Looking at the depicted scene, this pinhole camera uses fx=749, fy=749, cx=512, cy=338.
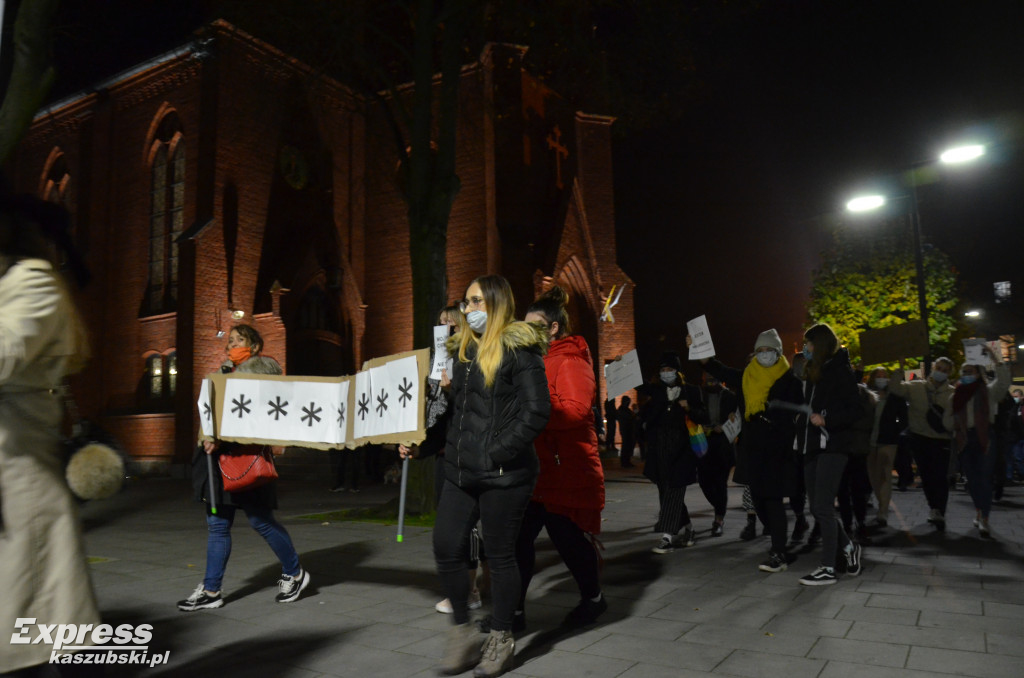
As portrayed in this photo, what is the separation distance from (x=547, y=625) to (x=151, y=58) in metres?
23.8

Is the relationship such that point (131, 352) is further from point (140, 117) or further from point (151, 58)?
point (151, 58)

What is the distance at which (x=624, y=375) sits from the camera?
25.2ft

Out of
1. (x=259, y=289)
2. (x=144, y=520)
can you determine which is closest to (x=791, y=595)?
(x=144, y=520)

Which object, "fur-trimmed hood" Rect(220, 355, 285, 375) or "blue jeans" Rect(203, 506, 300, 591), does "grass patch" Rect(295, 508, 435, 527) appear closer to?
"blue jeans" Rect(203, 506, 300, 591)

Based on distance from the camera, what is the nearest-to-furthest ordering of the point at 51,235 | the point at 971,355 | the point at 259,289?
1. the point at 51,235
2. the point at 971,355
3. the point at 259,289

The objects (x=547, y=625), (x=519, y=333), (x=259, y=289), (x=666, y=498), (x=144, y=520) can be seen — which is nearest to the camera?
(x=519, y=333)

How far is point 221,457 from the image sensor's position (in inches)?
205

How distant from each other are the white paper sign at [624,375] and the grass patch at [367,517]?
10.5ft

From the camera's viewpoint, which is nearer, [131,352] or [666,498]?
[666,498]

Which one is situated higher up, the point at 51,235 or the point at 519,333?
the point at 51,235

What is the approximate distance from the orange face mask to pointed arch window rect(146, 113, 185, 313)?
18.6m

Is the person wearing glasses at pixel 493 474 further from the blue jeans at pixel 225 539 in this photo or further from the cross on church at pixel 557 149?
the cross on church at pixel 557 149

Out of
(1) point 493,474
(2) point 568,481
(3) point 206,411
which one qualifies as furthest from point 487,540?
(3) point 206,411

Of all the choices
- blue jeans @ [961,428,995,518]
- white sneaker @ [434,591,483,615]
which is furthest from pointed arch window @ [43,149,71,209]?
blue jeans @ [961,428,995,518]
